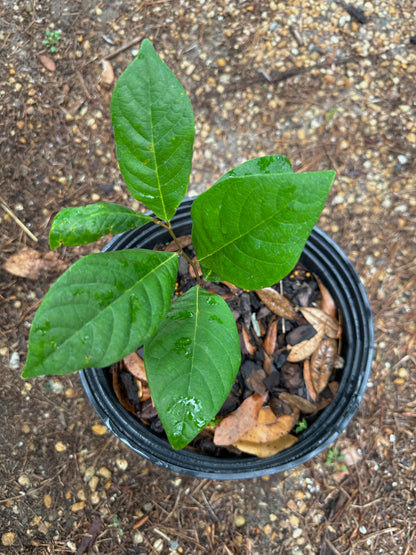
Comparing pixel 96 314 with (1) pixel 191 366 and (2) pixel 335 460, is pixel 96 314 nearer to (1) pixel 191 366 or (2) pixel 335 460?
(1) pixel 191 366

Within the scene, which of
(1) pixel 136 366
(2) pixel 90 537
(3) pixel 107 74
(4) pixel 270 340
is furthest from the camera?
(3) pixel 107 74

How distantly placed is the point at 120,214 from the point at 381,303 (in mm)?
1466

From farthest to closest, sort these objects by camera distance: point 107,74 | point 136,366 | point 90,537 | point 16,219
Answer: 1. point 107,74
2. point 16,219
3. point 90,537
4. point 136,366

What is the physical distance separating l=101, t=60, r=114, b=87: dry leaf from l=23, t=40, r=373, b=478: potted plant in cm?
145

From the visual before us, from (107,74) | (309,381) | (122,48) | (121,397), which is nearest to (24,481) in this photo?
(121,397)

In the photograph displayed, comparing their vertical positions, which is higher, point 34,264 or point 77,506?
point 34,264

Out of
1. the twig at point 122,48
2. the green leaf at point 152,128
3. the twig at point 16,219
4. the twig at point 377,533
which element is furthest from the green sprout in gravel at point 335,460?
the twig at point 122,48

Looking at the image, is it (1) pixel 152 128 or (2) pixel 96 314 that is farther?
(1) pixel 152 128

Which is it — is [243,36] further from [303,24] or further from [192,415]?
[192,415]

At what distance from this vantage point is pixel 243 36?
2246mm

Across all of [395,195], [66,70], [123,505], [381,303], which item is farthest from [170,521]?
[66,70]

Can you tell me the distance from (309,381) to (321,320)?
0.22 metres

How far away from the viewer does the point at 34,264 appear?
6.58 feet

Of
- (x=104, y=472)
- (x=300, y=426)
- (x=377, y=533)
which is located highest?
(x=300, y=426)
